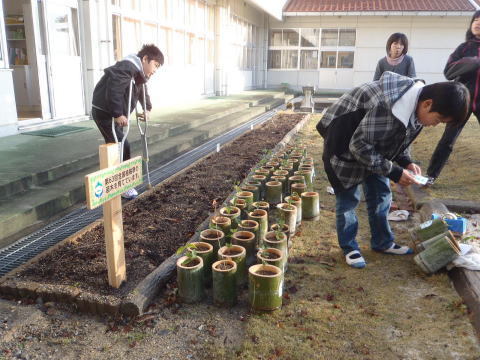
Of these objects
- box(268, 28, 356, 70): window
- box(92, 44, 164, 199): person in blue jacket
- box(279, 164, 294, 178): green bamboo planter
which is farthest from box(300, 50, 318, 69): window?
box(92, 44, 164, 199): person in blue jacket

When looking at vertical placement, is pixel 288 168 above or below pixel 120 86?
below

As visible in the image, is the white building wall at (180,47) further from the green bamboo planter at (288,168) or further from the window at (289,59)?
Answer: the green bamboo planter at (288,168)

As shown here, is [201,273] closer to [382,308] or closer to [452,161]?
[382,308]

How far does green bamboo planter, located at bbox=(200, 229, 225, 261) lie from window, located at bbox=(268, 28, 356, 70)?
63.1 feet

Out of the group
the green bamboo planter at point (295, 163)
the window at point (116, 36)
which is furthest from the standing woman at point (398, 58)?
the window at point (116, 36)

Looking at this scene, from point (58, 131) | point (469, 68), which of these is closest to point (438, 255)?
point (469, 68)

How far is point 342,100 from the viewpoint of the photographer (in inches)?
112

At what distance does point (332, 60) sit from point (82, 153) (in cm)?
1799

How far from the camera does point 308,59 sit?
819 inches

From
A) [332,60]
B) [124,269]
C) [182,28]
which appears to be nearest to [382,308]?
[124,269]

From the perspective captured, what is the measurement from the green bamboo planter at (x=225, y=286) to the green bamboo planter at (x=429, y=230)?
1.66 meters

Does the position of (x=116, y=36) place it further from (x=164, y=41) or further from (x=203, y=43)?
(x=203, y=43)

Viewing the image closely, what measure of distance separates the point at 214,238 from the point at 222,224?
0.74 feet

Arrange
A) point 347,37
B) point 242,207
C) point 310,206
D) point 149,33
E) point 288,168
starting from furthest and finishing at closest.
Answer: point 347,37 < point 149,33 < point 288,168 < point 310,206 < point 242,207
